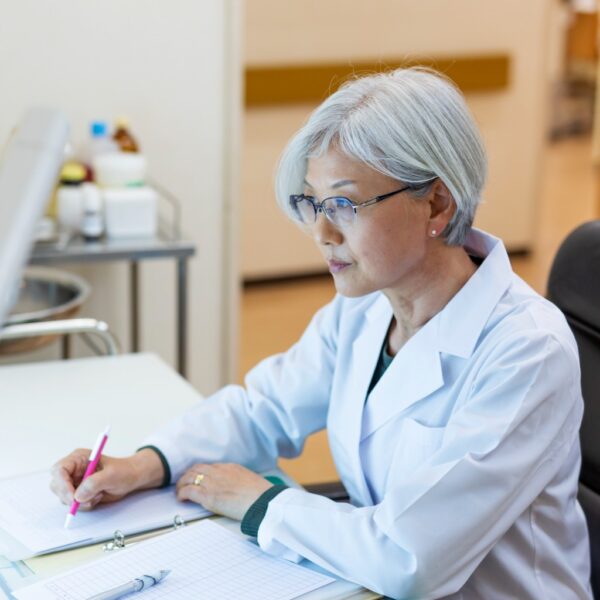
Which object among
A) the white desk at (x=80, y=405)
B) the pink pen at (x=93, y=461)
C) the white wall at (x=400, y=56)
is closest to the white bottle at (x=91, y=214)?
the white desk at (x=80, y=405)

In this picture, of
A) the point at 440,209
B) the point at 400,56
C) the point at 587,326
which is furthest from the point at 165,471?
the point at 400,56

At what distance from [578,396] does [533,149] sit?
13.8 feet

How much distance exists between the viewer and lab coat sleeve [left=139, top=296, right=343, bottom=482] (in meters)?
1.76

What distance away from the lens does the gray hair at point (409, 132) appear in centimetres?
145

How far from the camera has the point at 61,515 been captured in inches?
60.8

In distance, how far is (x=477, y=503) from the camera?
136cm

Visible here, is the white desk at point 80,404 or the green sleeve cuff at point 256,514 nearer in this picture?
the green sleeve cuff at point 256,514

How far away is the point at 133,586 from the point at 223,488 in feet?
0.87

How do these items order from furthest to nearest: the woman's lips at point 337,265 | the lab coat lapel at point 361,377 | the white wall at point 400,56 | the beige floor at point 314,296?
the white wall at point 400,56, the beige floor at point 314,296, the lab coat lapel at point 361,377, the woman's lips at point 337,265

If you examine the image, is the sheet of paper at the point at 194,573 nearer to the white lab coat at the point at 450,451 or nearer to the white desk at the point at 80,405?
the white lab coat at the point at 450,451

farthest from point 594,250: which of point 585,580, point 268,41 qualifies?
point 268,41

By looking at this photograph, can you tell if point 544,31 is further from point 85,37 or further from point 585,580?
point 585,580

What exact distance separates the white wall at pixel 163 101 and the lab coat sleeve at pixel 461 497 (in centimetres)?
200

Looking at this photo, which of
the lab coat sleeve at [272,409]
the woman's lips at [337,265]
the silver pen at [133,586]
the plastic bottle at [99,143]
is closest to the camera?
the silver pen at [133,586]
